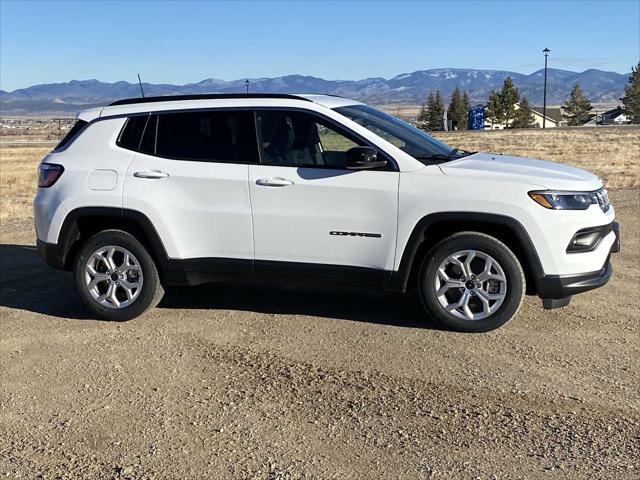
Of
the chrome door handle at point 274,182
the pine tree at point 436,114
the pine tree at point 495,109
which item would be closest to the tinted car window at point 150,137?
the chrome door handle at point 274,182

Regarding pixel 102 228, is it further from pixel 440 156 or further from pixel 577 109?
pixel 577 109

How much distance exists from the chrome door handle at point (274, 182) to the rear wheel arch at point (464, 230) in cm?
104

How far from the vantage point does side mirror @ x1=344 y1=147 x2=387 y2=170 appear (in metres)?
5.17

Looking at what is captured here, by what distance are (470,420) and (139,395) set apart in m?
2.01

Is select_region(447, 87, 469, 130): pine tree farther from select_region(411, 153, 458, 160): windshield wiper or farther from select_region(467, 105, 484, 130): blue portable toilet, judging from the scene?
select_region(411, 153, 458, 160): windshield wiper

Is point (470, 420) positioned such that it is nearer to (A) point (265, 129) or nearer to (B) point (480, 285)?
(B) point (480, 285)

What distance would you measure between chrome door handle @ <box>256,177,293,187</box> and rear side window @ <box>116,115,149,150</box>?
1.15m

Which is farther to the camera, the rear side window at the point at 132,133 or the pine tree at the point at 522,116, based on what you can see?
the pine tree at the point at 522,116

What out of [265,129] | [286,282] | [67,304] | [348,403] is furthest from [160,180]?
[348,403]

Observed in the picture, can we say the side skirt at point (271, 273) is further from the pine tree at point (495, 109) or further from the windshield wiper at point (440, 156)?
the pine tree at point (495, 109)

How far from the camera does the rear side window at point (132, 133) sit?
5809 millimetres

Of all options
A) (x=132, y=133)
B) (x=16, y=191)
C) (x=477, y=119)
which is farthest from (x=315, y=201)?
(x=477, y=119)

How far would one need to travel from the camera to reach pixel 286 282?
18.4 feet

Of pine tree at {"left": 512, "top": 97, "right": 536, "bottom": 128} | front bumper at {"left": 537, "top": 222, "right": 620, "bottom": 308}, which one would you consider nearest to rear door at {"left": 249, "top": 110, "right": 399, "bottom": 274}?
front bumper at {"left": 537, "top": 222, "right": 620, "bottom": 308}
